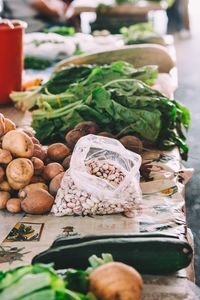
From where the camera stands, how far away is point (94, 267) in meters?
1.28

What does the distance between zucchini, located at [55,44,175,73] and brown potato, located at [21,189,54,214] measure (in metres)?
1.83

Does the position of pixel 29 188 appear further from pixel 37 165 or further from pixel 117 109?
pixel 117 109

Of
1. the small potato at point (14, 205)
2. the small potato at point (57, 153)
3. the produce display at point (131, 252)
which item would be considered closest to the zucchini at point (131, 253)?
the produce display at point (131, 252)

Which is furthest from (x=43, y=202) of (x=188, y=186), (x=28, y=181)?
(x=188, y=186)

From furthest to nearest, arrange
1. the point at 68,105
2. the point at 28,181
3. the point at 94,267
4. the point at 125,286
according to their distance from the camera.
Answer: the point at 68,105, the point at 28,181, the point at 94,267, the point at 125,286

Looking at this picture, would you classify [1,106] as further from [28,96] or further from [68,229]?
[68,229]

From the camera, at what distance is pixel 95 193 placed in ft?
5.82

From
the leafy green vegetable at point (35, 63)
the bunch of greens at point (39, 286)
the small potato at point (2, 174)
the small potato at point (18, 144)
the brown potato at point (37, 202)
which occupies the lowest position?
the leafy green vegetable at point (35, 63)

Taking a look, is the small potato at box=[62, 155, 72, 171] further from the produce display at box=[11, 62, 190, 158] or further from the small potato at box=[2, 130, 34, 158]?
the produce display at box=[11, 62, 190, 158]

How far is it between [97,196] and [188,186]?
6.31 feet

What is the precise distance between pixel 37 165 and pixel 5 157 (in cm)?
12

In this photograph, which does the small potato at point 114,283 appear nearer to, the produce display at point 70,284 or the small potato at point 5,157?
the produce display at point 70,284

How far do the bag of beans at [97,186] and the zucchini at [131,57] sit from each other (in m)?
1.79

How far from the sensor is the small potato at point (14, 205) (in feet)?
6.16
